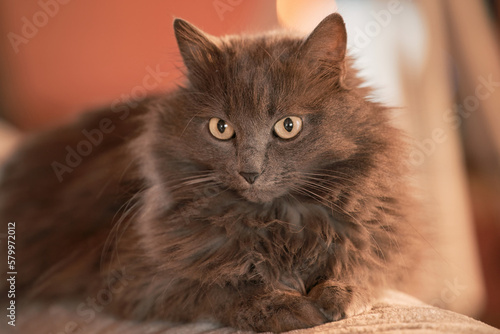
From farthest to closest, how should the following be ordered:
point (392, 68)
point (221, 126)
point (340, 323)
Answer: point (392, 68)
point (221, 126)
point (340, 323)

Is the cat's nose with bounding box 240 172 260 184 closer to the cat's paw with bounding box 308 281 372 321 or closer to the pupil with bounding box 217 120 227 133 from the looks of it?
the pupil with bounding box 217 120 227 133

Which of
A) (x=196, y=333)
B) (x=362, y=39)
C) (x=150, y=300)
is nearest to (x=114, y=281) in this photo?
(x=150, y=300)

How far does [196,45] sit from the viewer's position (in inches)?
54.7

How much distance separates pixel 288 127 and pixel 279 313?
529mm

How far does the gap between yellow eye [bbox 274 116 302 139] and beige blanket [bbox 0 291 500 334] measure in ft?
1.77

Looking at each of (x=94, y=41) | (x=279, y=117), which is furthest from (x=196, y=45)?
(x=94, y=41)

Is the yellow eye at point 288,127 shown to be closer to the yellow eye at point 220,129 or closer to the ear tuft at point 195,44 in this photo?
the yellow eye at point 220,129

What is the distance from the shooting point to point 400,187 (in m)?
1.38

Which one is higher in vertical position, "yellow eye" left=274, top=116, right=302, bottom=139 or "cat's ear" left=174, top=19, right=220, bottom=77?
"cat's ear" left=174, top=19, right=220, bottom=77

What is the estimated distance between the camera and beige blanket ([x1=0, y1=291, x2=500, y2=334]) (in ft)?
3.28

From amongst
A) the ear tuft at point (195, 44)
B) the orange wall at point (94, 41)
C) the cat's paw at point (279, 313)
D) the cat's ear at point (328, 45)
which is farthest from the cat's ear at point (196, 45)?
the orange wall at point (94, 41)

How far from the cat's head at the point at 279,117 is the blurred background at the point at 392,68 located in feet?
3.23

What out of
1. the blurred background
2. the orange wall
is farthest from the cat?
the orange wall

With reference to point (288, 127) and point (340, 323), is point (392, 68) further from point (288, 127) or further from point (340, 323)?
point (340, 323)
